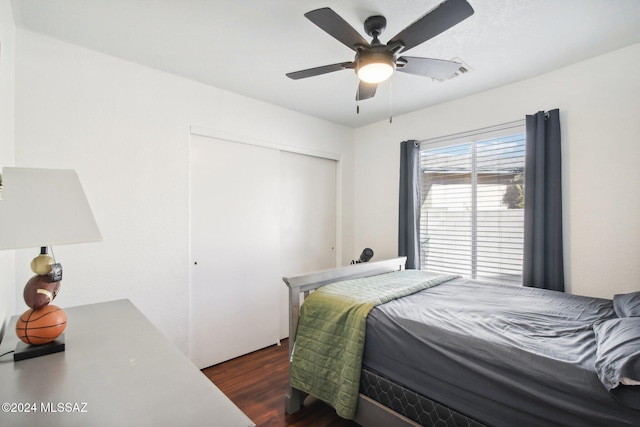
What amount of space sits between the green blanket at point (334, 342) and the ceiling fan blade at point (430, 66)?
57.3 inches

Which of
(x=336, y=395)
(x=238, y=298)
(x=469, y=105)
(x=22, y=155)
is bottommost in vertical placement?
(x=336, y=395)

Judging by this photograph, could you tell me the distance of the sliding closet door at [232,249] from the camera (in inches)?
103

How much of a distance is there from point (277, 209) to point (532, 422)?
2.58m

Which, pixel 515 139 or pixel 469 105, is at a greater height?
pixel 469 105

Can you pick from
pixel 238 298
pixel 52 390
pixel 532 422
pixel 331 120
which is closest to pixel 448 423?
pixel 532 422

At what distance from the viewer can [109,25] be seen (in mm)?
1815

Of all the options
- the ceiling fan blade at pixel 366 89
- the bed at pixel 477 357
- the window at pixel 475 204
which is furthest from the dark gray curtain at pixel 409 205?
the ceiling fan blade at pixel 366 89

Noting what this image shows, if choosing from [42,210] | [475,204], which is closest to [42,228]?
[42,210]

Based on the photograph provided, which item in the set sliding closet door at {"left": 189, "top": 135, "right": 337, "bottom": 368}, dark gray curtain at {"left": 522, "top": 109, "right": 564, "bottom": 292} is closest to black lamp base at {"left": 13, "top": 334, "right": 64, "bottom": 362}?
sliding closet door at {"left": 189, "top": 135, "right": 337, "bottom": 368}

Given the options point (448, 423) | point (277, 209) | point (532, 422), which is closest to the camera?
point (532, 422)

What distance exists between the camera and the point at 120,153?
218 centimetres

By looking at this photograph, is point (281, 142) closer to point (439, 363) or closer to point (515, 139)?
point (515, 139)

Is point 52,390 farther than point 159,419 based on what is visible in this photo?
Yes

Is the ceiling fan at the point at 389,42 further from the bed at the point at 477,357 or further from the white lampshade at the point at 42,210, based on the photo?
the bed at the point at 477,357
